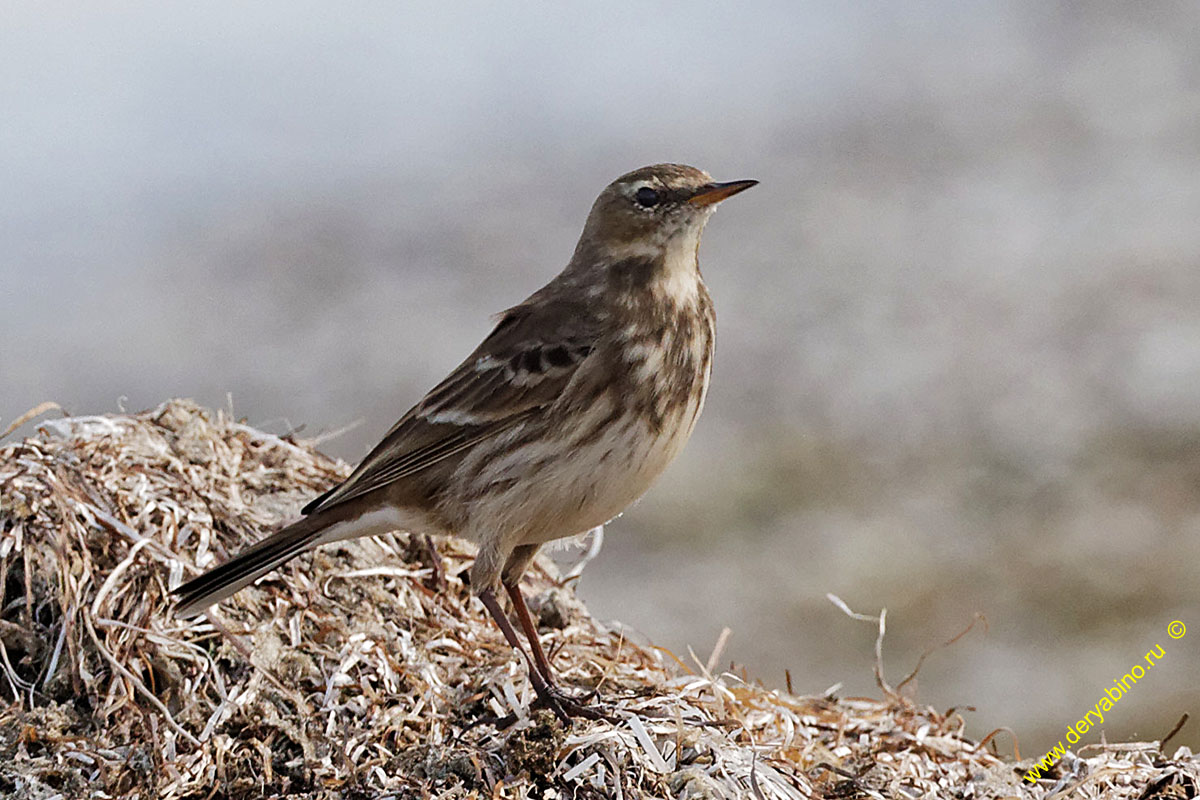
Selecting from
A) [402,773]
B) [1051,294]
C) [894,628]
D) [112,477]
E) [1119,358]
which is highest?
[1051,294]

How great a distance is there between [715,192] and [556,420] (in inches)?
42.1

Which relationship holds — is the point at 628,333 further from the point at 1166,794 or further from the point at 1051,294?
the point at 1051,294

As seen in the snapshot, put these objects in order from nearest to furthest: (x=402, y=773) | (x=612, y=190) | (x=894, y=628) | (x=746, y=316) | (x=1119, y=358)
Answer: (x=402, y=773), (x=612, y=190), (x=894, y=628), (x=1119, y=358), (x=746, y=316)

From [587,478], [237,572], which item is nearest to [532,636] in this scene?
[587,478]

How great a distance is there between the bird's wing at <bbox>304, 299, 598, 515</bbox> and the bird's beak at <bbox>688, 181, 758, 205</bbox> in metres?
0.61

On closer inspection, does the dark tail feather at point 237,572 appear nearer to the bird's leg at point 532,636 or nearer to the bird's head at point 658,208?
the bird's leg at point 532,636

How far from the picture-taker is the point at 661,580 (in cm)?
989

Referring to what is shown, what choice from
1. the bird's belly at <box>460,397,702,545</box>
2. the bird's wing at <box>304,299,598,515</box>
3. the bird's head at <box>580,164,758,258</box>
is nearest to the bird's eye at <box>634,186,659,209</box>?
the bird's head at <box>580,164,758,258</box>

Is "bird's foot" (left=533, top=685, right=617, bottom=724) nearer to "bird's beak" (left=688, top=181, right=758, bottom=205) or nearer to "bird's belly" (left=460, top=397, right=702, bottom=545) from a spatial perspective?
"bird's belly" (left=460, top=397, right=702, bottom=545)

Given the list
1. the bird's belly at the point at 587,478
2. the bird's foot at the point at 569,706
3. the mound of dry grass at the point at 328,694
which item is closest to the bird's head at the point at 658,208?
the bird's belly at the point at 587,478

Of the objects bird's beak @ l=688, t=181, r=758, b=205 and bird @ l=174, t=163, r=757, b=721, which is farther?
bird's beak @ l=688, t=181, r=758, b=205

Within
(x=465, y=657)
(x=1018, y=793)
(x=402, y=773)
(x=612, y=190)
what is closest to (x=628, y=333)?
(x=612, y=190)

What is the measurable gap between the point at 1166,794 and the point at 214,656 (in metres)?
3.29

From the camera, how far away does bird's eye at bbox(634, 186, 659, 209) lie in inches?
215
